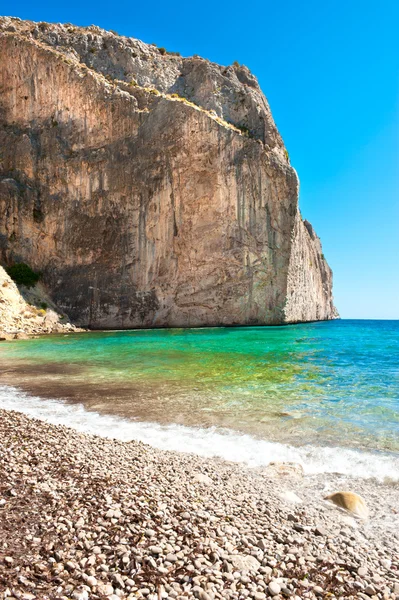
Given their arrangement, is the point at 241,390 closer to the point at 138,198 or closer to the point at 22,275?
the point at 138,198

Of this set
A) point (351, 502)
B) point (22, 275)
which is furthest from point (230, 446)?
point (22, 275)

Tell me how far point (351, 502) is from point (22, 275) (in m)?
49.0

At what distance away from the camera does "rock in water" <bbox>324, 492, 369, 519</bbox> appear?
14.4ft

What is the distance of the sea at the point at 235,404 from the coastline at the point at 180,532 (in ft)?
3.93

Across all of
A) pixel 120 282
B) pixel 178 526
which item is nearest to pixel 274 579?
pixel 178 526

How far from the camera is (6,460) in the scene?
4.97 metres

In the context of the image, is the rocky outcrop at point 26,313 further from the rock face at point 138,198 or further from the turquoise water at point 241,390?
the turquoise water at point 241,390

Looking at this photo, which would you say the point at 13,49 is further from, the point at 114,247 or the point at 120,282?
the point at 120,282

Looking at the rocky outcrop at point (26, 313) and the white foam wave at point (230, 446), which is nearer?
the white foam wave at point (230, 446)

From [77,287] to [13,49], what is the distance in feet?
114

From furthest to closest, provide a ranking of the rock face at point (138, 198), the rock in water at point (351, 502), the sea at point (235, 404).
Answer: the rock face at point (138, 198)
the sea at point (235, 404)
the rock in water at point (351, 502)

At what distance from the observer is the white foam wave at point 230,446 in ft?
19.4

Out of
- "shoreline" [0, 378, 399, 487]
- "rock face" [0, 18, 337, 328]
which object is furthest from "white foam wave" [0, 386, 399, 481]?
"rock face" [0, 18, 337, 328]

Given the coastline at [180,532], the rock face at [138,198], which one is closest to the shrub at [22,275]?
the rock face at [138,198]
